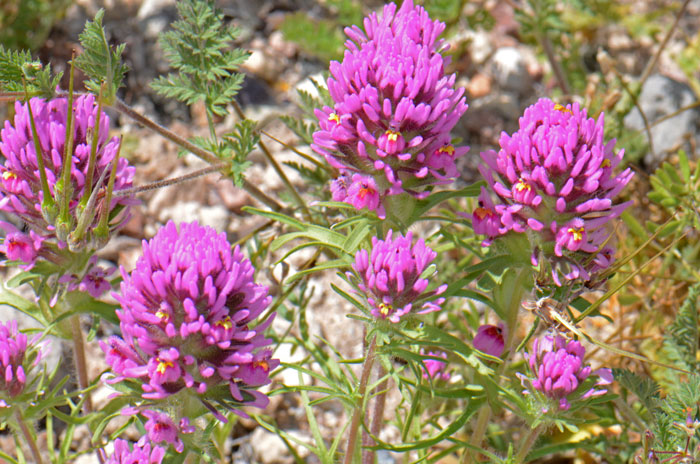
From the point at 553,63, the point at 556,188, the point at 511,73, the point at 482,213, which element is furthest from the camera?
the point at 511,73

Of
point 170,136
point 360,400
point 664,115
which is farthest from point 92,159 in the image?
point 664,115

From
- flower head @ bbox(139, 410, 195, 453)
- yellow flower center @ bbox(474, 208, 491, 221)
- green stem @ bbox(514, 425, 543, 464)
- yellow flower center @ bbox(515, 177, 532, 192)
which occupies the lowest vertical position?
green stem @ bbox(514, 425, 543, 464)

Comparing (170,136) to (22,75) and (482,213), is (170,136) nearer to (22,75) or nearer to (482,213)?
(22,75)

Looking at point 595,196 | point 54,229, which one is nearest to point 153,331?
point 54,229

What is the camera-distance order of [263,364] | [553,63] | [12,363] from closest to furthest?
[263,364]
[12,363]
[553,63]

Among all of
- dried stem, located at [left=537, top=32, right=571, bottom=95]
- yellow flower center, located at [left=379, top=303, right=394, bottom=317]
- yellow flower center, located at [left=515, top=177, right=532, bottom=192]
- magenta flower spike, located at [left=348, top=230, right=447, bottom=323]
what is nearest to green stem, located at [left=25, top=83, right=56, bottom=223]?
magenta flower spike, located at [left=348, top=230, right=447, bottom=323]

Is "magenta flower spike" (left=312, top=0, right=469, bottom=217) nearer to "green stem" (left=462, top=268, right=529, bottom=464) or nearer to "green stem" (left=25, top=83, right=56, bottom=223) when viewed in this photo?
"green stem" (left=462, top=268, right=529, bottom=464)
